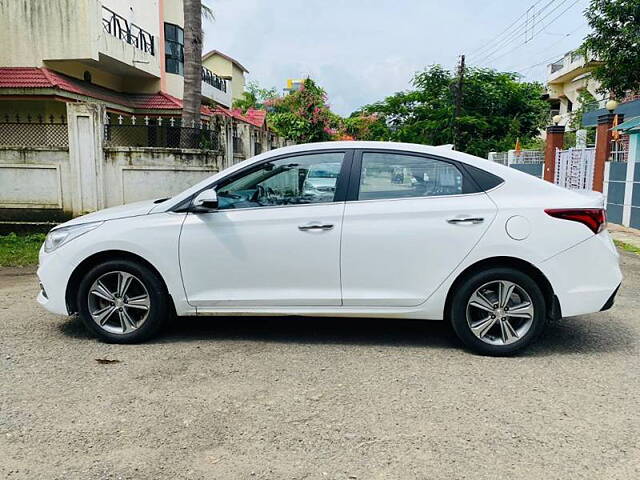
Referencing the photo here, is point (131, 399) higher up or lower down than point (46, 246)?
lower down

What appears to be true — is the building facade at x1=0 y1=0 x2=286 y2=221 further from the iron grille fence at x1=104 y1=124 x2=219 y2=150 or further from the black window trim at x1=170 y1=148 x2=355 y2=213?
the black window trim at x1=170 y1=148 x2=355 y2=213

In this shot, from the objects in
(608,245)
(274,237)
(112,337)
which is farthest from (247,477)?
(608,245)

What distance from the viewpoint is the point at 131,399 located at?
357 centimetres

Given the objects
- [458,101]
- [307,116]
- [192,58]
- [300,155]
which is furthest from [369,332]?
[458,101]

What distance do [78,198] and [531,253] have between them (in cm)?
917

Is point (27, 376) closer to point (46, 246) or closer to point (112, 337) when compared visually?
point (112, 337)

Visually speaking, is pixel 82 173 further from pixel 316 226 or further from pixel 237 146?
pixel 316 226

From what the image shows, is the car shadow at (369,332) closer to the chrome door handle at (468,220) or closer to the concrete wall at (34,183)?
the chrome door handle at (468,220)

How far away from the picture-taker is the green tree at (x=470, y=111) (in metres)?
34.3

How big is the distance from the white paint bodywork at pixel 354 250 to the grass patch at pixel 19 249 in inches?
178

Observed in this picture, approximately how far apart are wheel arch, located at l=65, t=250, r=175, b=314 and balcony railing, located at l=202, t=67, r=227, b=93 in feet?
69.9

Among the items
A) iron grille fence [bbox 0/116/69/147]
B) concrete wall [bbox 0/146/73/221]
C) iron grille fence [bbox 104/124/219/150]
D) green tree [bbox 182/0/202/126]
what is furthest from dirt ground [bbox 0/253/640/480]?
green tree [bbox 182/0/202/126]

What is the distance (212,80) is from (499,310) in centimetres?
2431

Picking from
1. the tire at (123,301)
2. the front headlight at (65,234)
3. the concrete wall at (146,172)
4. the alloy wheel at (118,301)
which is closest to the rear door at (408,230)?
the tire at (123,301)
